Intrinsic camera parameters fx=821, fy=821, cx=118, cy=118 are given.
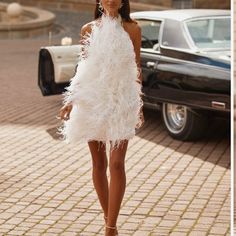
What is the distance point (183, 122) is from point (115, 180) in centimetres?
437

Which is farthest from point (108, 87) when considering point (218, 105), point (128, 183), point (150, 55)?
point (150, 55)

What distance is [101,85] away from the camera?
543 centimetres

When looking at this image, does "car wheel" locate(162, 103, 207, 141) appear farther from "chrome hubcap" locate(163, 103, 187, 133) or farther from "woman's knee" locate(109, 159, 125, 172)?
"woman's knee" locate(109, 159, 125, 172)

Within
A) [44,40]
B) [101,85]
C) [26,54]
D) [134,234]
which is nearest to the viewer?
[101,85]

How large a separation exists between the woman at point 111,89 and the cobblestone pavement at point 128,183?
830 mm

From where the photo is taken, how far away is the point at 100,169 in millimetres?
5664

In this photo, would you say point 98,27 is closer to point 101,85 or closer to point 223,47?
point 101,85

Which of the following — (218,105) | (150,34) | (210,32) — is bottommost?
(218,105)

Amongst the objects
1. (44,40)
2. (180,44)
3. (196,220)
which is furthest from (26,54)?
(196,220)

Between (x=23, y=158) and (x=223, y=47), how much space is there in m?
2.84

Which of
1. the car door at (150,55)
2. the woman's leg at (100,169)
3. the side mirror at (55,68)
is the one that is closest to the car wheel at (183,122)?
the car door at (150,55)

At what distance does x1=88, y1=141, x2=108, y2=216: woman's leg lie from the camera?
559 centimetres

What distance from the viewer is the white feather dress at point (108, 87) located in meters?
5.42

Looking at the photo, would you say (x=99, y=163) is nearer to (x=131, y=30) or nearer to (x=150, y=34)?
(x=131, y=30)
